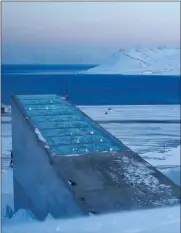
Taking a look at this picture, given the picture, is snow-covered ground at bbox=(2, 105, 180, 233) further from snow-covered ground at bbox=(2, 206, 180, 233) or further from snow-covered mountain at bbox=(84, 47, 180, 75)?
snow-covered mountain at bbox=(84, 47, 180, 75)

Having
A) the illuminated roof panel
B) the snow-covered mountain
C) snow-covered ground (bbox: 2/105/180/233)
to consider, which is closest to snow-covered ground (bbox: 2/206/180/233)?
snow-covered ground (bbox: 2/105/180/233)

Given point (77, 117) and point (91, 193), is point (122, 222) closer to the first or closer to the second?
point (91, 193)

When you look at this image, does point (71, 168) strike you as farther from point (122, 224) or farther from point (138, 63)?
point (138, 63)

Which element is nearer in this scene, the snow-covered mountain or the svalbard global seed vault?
the svalbard global seed vault

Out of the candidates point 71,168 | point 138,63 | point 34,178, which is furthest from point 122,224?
point 138,63

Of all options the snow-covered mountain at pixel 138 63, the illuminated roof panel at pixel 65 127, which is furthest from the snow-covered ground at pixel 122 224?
the snow-covered mountain at pixel 138 63
